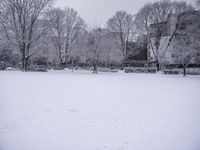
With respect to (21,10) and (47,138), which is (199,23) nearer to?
(21,10)

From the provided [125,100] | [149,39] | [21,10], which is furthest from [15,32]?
[125,100]

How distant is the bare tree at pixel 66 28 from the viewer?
2226 inches

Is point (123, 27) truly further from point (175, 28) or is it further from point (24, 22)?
point (24, 22)

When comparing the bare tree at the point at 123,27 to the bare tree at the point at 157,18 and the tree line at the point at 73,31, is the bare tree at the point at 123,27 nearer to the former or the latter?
the tree line at the point at 73,31

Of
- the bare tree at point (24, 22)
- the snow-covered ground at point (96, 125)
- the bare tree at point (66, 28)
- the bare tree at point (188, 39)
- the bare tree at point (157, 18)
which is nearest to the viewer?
the snow-covered ground at point (96, 125)

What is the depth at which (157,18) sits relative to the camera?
47875 millimetres

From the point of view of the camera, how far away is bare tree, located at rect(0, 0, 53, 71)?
38.3 metres

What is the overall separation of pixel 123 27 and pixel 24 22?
86.8 ft

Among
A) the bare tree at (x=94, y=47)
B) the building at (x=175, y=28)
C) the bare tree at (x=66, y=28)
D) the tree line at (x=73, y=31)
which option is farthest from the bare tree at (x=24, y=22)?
the building at (x=175, y=28)

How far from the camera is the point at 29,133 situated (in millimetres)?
6008

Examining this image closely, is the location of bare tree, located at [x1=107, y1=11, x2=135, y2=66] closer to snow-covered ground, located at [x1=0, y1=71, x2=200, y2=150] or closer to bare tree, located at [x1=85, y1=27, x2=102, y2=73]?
bare tree, located at [x1=85, y1=27, x2=102, y2=73]

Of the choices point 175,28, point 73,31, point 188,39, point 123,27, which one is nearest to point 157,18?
point 175,28

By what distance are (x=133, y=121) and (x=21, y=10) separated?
36453 millimetres

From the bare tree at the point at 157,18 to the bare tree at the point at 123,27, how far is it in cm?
466
